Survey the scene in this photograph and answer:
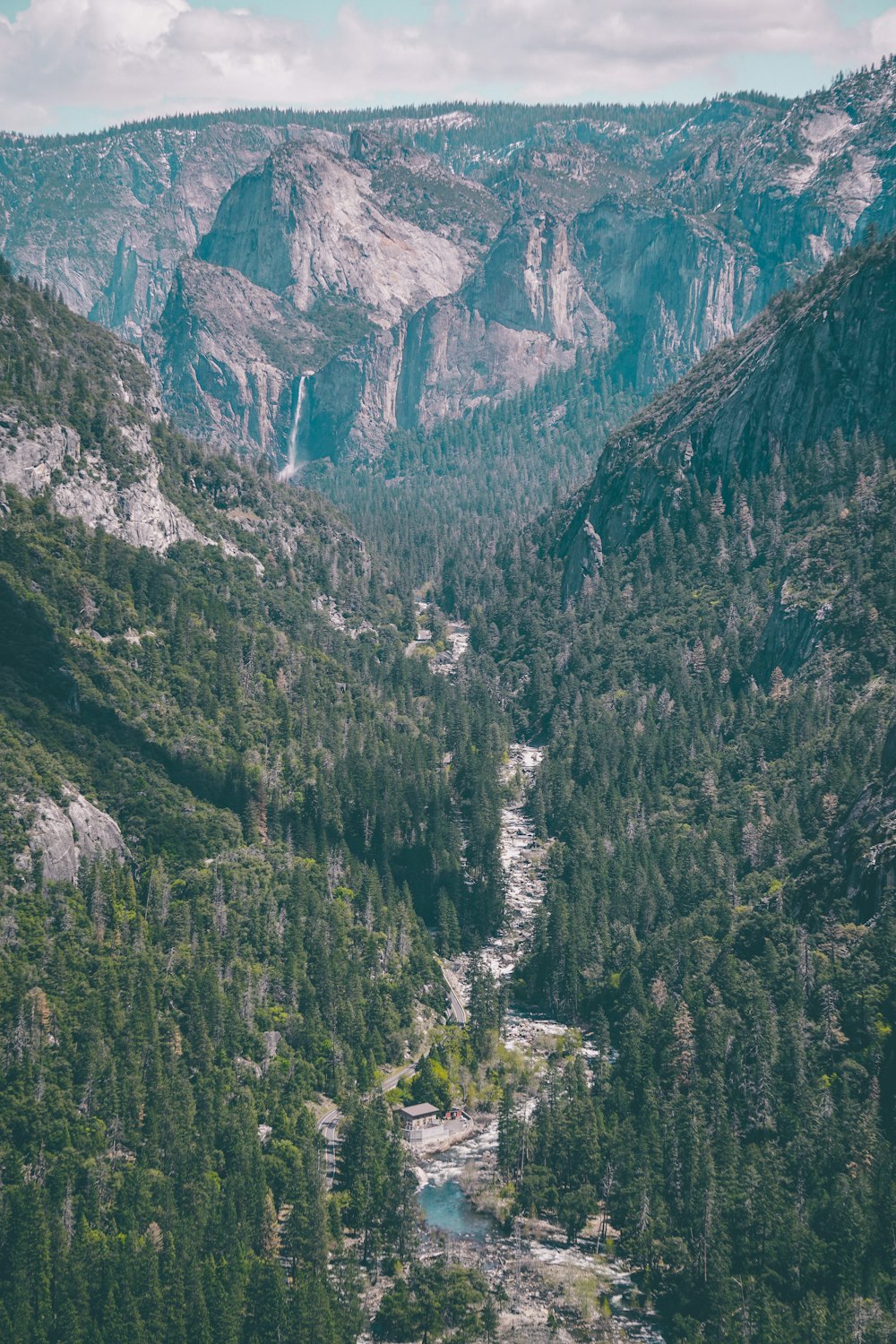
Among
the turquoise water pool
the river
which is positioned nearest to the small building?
the river

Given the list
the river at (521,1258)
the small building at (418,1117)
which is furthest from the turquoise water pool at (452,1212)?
the small building at (418,1117)

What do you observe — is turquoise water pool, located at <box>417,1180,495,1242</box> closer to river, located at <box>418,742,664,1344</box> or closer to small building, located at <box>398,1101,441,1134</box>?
river, located at <box>418,742,664,1344</box>

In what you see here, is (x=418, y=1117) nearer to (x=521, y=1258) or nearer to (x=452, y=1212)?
(x=452, y=1212)

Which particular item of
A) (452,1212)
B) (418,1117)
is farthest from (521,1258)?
(418,1117)

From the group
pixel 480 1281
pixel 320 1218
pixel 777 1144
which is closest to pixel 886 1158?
pixel 777 1144

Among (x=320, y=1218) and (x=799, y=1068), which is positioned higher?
(x=799, y=1068)

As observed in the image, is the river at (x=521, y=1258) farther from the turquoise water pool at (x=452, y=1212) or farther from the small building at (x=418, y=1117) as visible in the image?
the small building at (x=418, y=1117)

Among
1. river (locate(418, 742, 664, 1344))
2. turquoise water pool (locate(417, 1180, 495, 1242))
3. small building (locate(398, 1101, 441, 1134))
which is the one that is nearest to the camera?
river (locate(418, 742, 664, 1344))

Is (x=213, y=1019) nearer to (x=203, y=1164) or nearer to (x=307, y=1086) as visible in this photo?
(x=307, y=1086)
